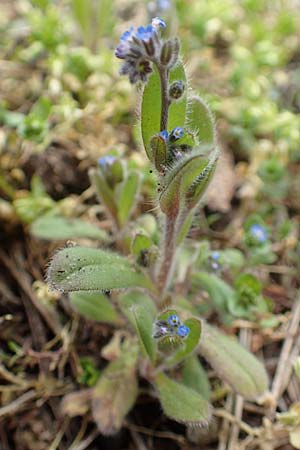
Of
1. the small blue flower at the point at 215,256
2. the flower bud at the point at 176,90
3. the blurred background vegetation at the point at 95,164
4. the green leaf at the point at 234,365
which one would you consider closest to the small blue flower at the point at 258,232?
the blurred background vegetation at the point at 95,164

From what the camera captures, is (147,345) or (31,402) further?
(31,402)

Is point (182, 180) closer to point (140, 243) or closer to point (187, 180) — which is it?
point (187, 180)

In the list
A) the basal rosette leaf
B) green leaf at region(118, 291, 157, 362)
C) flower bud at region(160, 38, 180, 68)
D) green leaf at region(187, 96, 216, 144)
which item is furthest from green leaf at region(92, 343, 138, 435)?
flower bud at region(160, 38, 180, 68)

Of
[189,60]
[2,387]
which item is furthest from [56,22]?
[2,387]

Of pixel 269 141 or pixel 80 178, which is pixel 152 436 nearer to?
pixel 80 178

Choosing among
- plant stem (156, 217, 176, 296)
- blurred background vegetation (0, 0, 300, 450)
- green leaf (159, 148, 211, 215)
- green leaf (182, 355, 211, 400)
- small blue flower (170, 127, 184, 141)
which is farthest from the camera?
blurred background vegetation (0, 0, 300, 450)

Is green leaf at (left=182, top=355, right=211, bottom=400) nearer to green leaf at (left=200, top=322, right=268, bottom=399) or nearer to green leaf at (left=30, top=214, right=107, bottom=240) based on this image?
green leaf at (left=200, top=322, right=268, bottom=399)

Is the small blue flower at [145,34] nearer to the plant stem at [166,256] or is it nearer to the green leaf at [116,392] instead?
the plant stem at [166,256]
